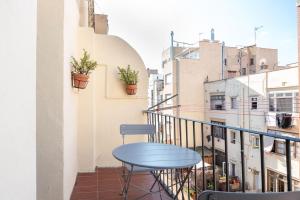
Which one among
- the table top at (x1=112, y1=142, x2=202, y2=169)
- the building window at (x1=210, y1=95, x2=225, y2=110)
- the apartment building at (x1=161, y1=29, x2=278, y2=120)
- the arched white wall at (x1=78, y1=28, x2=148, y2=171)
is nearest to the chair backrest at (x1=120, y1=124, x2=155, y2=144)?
the table top at (x1=112, y1=142, x2=202, y2=169)

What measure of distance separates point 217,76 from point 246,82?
181 inches

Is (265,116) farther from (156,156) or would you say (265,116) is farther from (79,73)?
(156,156)

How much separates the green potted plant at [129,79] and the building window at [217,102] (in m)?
10.3

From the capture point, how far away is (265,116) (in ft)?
33.7

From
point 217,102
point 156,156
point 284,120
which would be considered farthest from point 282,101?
point 156,156

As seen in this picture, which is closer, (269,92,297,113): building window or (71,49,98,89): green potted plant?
(71,49,98,89): green potted plant

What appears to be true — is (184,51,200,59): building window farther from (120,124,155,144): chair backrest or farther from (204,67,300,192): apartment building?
(120,124,155,144): chair backrest

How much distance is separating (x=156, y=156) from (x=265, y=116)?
988 centimetres

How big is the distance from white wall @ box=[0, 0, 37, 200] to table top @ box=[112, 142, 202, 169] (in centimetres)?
68

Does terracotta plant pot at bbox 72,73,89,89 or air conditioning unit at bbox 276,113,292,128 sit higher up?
terracotta plant pot at bbox 72,73,89,89

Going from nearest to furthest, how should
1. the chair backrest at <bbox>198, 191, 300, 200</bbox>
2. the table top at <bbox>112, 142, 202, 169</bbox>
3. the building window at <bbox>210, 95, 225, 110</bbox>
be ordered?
1. the chair backrest at <bbox>198, 191, 300, 200</bbox>
2. the table top at <bbox>112, 142, 202, 169</bbox>
3. the building window at <bbox>210, 95, 225, 110</bbox>

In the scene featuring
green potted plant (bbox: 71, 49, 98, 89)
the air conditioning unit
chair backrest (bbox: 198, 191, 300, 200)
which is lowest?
the air conditioning unit

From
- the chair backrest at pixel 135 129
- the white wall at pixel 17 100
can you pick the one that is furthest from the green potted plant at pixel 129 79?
the white wall at pixel 17 100

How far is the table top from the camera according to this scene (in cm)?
155
